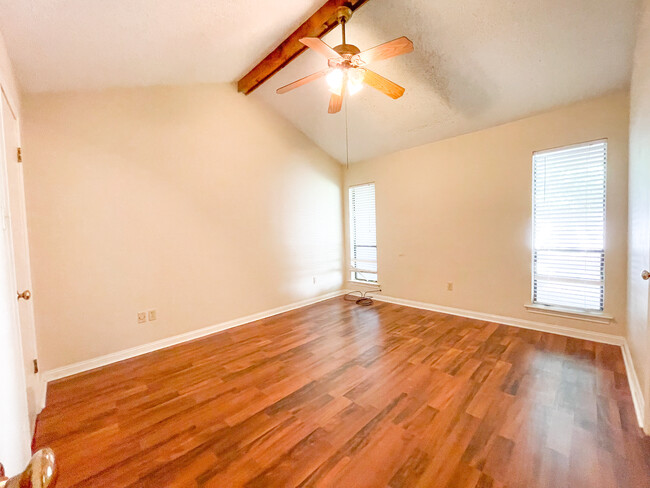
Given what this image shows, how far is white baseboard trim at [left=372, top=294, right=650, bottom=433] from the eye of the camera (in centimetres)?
187

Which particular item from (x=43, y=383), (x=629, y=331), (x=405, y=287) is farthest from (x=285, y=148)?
(x=629, y=331)

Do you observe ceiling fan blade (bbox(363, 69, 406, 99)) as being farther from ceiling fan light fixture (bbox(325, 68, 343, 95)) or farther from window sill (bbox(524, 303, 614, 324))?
window sill (bbox(524, 303, 614, 324))

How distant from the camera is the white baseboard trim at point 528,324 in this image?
2814 mm

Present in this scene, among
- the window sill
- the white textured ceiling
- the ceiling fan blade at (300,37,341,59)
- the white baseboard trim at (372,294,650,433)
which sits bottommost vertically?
the white baseboard trim at (372,294,650,433)

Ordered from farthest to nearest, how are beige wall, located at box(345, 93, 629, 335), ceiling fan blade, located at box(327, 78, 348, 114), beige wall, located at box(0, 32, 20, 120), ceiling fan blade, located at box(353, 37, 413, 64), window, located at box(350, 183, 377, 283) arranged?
window, located at box(350, 183, 377, 283) → beige wall, located at box(345, 93, 629, 335) → ceiling fan blade, located at box(327, 78, 348, 114) → ceiling fan blade, located at box(353, 37, 413, 64) → beige wall, located at box(0, 32, 20, 120)

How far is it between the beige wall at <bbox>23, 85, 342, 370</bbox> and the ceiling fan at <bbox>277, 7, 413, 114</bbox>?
1441mm

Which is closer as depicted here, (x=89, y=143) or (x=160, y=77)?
(x=89, y=143)

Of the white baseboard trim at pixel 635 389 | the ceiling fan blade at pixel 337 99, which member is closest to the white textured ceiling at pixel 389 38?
the ceiling fan blade at pixel 337 99

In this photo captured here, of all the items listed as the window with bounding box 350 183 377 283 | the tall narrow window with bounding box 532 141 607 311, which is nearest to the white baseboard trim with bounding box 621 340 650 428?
the tall narrow window with bounding box 532 141 607 311

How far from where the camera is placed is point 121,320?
2.74 metres

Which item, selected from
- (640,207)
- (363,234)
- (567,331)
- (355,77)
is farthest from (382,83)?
(567,331)

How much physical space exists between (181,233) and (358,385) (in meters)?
2.50

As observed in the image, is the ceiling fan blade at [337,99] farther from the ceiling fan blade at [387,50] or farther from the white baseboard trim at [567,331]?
the white baseboard trim at [567,331]

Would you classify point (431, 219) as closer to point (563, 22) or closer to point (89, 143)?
point (563, 22)
